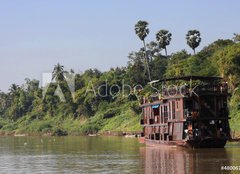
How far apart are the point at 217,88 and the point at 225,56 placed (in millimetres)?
27110

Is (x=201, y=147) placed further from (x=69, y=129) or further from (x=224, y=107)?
(x=69, y=129)

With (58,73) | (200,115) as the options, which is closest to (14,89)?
(58,73)

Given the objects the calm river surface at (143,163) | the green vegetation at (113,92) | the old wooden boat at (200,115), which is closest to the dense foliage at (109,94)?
the green vegetation at (113,92)

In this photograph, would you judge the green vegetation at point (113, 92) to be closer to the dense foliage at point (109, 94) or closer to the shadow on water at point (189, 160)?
the dense foliage at point (109, 94)

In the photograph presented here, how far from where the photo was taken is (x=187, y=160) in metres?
37.0

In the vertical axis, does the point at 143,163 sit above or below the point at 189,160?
below

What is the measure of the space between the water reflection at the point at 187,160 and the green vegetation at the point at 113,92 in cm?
2402

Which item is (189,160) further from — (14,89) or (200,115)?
(14,89)

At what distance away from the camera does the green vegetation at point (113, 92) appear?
266 feet

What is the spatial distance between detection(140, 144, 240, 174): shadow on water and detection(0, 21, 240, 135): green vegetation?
2370 cm

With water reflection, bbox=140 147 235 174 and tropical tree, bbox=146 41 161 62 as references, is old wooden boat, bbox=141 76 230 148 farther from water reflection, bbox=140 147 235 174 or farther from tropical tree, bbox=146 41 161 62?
tropical tree, bbox=146 41 161 62

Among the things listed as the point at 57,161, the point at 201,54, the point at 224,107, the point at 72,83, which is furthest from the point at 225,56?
the point at 72,83

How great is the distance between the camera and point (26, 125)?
5005 inches

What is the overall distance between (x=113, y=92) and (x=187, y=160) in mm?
73474
